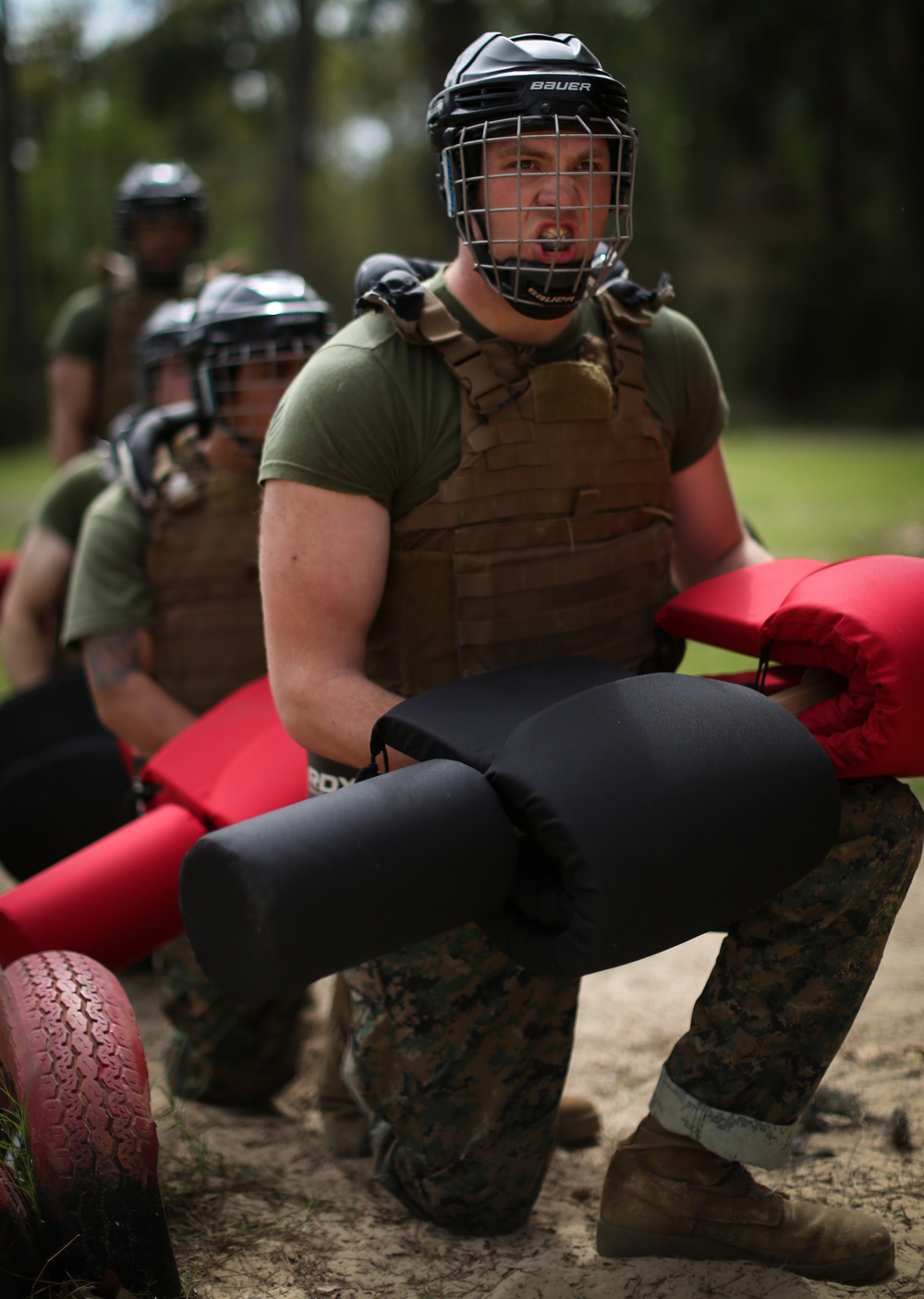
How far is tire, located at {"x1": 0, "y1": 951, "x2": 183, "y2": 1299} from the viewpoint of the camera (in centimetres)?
208

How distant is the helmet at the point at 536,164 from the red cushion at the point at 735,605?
0.64 metres

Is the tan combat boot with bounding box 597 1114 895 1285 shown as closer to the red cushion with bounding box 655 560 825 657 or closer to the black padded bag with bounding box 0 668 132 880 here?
the red cushion with bounding box 655 560 825 657

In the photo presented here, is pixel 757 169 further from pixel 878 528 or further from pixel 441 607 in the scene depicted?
pixel 441 607

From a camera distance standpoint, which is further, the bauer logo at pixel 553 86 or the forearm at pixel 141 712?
the forearm at pixel 141 712

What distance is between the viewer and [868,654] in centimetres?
222

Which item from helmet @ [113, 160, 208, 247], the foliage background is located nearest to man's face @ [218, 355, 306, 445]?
helmet @ [113, 160, 208, 247]

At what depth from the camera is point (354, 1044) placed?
105 inches

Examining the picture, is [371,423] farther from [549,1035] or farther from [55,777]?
[55,777]

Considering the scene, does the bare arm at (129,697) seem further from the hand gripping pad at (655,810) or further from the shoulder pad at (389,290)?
the hand gripping pad at (655,810)

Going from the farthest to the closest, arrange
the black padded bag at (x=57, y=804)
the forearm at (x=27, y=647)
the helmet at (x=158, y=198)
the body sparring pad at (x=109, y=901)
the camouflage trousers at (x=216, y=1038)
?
the helmet at (x=158, y=198) < the forearm at (x=27, y=647) < the black padded bag at (x=57, y=804) < the camouflage trousers at (x=216, y=1038) < the body sparring pad at (x=109, y=901)

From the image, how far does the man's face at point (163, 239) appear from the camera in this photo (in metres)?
5.77

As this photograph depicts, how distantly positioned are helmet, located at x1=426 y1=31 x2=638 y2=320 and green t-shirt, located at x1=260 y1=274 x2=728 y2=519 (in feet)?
0.67

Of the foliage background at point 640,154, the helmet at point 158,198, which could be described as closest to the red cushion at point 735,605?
the helmet at point 158,198

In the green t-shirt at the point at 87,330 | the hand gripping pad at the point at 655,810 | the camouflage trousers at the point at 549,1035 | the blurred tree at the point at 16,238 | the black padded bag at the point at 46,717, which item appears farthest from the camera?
the blurred tree at the point at 16,238
